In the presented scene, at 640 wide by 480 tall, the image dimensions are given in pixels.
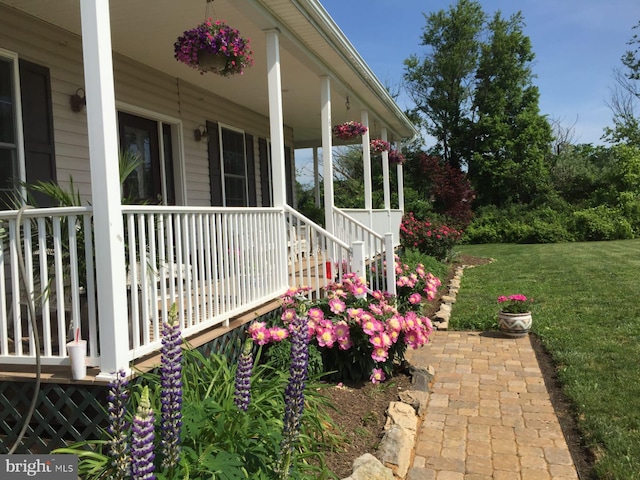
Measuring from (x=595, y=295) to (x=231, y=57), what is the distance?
6.72 m

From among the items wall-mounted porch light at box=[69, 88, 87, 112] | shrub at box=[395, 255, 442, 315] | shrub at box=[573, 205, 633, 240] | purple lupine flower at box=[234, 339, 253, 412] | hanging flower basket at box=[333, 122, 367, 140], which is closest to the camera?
purple lupine flower at box=[234, 339, 253, 412]

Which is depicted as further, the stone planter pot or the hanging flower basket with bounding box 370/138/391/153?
the hanging flower basket with bounding box 370/138/391/153

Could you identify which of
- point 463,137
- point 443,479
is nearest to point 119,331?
point 443,479

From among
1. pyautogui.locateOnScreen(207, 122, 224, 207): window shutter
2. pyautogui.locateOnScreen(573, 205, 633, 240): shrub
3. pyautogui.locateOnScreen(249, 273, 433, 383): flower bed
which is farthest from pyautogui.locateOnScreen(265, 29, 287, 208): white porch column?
pyautogui.locateOnScreen(573, 205, 633, 240): shrub

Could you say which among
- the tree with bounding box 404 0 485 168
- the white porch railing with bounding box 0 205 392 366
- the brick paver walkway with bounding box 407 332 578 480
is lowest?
the brick paver walkway with bounding box 407 332 578 480

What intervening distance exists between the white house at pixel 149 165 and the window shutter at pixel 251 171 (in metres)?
0.04

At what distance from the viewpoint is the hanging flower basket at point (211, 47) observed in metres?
3.88

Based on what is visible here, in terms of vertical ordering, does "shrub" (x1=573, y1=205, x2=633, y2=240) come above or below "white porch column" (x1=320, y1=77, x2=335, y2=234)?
below

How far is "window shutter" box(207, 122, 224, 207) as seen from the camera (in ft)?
25.3

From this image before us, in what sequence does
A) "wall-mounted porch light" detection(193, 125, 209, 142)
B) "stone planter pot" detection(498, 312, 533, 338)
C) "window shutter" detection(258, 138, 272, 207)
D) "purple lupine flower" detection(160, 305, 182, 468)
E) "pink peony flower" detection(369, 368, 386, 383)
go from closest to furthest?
→ "purple lupine flower" detection(160, 305, 182, 468) < "pink peony flower" detection(369, 368, 386, 383) < "stone planter pot" detection(498, 312, 533, 338) < "wall-mounted porch light" detection(193, 125, 209, 142) < "window shutter" detection(258, 138, 272, 207)

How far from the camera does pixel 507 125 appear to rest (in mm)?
24109

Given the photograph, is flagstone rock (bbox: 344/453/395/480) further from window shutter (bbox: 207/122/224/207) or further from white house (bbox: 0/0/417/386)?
window shutter (bbox: 207/122/224/207)

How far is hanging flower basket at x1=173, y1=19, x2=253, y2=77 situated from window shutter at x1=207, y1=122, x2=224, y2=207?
12.1ft

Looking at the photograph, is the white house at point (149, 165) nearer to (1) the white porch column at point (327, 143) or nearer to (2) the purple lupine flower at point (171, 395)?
(1) the white porch column at point (327, 143)
